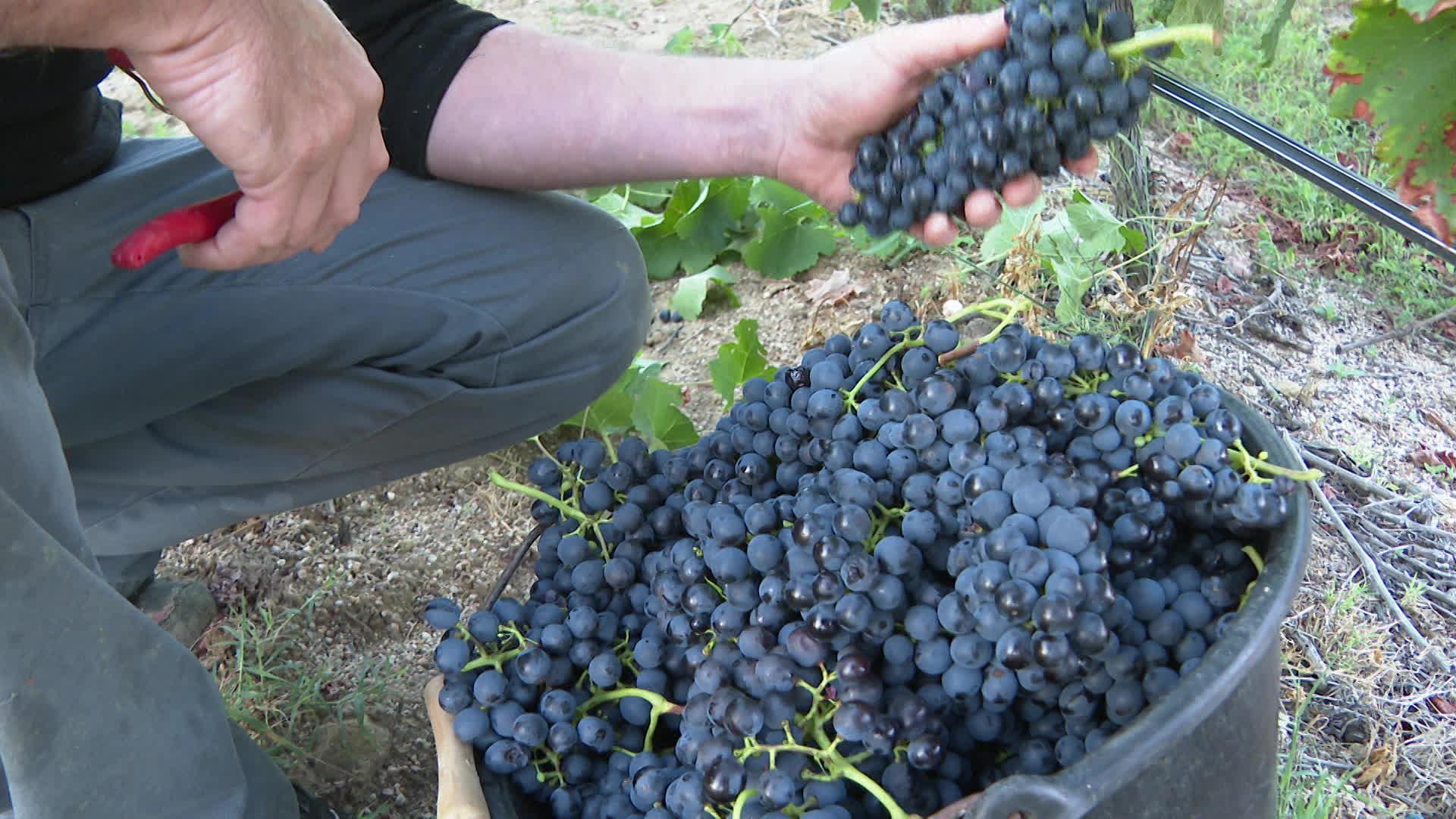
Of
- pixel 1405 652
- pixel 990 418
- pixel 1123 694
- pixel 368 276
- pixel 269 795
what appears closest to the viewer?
pixel 1123 694

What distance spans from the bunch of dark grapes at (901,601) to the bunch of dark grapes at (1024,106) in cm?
14

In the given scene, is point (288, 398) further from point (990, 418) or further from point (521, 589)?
point (990, 418)

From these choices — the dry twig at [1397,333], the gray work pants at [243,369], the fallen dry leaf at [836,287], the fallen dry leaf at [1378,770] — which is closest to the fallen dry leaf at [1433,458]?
the dry twig at [1397,333]

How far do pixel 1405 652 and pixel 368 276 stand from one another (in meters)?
1.64

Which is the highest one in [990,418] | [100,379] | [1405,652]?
[990,418]

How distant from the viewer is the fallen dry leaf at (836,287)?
2.22 m

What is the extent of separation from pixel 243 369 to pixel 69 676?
1.98 ft

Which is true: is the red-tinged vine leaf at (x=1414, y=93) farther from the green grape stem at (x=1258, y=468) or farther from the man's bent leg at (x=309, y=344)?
the man's bent leg at (x=309, y=344)

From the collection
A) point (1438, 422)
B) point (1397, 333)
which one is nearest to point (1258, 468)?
point (1438, 422)

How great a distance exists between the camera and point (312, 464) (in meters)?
1.66

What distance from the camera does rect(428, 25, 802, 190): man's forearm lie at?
1401mm

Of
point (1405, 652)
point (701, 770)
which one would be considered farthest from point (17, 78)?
point (1405, 652)

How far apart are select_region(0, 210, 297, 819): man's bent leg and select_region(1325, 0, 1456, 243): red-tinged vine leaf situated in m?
1.26

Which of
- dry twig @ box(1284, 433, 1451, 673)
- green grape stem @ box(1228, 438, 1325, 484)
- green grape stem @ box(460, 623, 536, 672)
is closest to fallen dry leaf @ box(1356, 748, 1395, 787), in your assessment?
dry twig @ box(1284, 433, 1451, 673)
